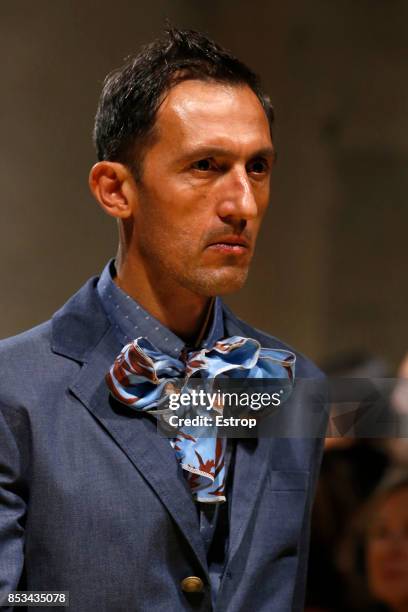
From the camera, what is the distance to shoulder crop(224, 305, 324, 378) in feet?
3.74

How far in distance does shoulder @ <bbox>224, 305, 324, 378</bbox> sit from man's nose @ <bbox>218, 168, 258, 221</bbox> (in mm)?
150

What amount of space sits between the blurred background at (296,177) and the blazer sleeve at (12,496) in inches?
8.5

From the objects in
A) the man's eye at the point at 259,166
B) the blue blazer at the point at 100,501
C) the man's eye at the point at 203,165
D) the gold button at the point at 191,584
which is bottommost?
the gold button at the point at 191,584

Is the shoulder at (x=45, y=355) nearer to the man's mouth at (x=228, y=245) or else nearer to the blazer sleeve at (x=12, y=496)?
the blazer sleeve at (x=12, y=496)

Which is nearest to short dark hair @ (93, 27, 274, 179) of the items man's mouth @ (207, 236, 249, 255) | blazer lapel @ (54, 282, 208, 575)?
man's mouth @ (207, 236, 249, 255)

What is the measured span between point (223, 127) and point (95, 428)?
0.32m

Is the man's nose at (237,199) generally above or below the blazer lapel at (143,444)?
above

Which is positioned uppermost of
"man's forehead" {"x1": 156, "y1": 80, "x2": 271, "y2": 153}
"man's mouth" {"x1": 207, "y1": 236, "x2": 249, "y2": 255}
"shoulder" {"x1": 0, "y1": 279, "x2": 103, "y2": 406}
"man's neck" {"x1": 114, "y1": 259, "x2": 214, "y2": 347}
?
"man's forehead" {"x1": 156, "y1": 80, "x2": 271, "y2": 153}

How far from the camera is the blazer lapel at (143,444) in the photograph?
3.31 ft

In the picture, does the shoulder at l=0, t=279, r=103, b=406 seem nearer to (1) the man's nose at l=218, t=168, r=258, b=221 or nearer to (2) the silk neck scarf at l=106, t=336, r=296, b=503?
(2) the silk neck scarf at l=106, t=336, r=296, b=503

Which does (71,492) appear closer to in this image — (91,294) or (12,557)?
(12,557)

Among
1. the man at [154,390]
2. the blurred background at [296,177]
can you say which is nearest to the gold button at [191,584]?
the man at [154,390]

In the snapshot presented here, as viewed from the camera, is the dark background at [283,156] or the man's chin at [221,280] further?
the dark background at [283,156]

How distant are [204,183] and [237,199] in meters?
0.04
